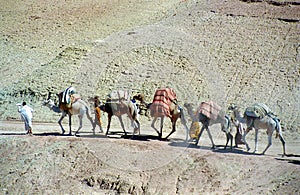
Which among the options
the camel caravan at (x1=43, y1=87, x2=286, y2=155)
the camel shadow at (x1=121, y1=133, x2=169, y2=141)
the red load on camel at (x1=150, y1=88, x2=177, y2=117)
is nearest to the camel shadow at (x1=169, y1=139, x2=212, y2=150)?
the camel caravan at (x1=43, y1=87, x2=286, y2=155)

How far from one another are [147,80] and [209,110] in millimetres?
7530

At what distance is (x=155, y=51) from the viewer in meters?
26.6

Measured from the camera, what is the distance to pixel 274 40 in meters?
30.8

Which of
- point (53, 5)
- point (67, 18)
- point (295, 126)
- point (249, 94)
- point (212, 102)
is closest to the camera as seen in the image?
point (212, 102)

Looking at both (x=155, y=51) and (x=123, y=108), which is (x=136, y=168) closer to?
(x=123, y=108)

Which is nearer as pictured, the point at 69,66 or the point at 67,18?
the point at 69,66

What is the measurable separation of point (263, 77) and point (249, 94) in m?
2.01

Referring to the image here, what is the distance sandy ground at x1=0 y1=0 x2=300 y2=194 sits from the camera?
1658 cm

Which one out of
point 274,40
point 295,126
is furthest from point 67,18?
point 295,126

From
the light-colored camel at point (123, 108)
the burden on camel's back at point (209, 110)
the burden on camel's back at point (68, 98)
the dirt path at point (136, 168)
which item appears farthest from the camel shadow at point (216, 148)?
the burden on camel's back at point (68, 98)

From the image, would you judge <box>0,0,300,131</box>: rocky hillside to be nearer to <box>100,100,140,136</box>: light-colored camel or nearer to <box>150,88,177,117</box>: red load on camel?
<box>100,100,140,136</box>: light-colored camel

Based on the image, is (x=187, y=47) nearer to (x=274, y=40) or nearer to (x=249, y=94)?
(x=249, y=94)

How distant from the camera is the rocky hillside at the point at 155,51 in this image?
21.8 meters

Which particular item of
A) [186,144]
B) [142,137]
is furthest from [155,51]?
[186,144]
